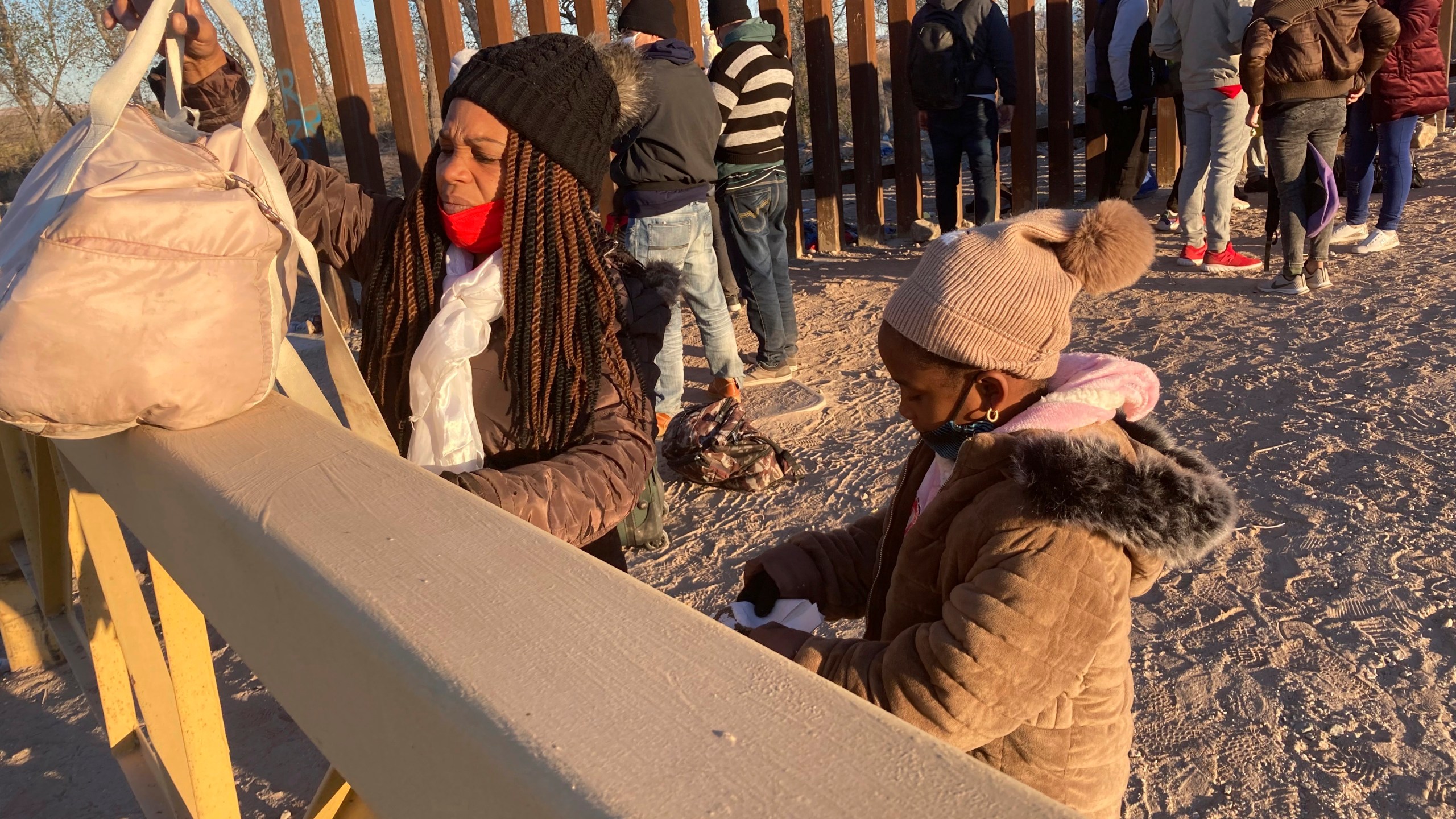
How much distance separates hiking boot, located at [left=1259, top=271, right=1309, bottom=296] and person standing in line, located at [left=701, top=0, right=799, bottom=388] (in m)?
2.90

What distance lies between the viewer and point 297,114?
6.95 meters

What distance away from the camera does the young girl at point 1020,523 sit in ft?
4.00

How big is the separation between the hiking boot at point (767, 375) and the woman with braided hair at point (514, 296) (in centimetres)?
325

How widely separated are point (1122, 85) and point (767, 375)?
4.29 m

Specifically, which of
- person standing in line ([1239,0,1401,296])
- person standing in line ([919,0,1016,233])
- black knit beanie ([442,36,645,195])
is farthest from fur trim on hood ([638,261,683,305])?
person standing in line ([919,0,1016,233])

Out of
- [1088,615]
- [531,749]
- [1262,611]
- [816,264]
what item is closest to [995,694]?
[1088,615]

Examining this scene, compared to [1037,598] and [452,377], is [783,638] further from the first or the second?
[452,377]

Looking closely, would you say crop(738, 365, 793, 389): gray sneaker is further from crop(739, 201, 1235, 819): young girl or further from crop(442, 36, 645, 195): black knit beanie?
crop(739, 201, 1235, 819): young girl

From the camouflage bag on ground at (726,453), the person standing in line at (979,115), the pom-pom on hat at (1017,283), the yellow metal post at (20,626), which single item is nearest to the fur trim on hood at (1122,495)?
the pom-pom on hat at (1017,283)

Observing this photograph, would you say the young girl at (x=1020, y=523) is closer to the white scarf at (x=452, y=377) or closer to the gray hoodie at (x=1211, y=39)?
the white scarf at (x=452, y=377)

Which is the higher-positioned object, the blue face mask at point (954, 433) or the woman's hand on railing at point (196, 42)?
the woman's hand on railing at point (196, 42)

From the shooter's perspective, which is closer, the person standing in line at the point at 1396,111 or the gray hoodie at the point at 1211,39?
the person standing in line at the point at 1396,111

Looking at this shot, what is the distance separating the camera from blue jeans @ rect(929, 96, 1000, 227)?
24.4 ft

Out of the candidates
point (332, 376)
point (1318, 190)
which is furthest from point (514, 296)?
point (1318, 190)
